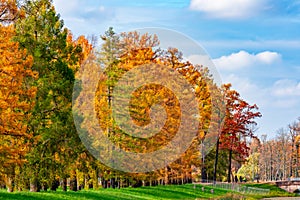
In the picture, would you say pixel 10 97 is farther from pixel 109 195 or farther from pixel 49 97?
pixel 109 195

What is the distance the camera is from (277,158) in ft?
322

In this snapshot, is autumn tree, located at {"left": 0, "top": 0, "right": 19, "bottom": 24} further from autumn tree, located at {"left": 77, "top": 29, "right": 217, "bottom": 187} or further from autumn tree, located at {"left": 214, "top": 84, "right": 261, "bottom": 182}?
autumn tree, located at {"left": 214, "top": 84, "right": 261, "bottom": 182}

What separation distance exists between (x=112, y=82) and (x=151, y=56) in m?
7.03

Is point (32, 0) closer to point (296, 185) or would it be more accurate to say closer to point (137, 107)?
point (137, 107)

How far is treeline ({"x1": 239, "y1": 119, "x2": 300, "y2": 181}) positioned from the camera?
9312 cm

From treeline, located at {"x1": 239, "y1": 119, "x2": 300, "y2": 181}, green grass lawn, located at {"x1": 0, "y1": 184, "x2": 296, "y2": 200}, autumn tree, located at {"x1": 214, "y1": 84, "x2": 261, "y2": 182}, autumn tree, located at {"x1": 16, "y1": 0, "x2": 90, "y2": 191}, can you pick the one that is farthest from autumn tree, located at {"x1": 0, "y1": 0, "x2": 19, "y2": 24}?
→ treeline, located at {"x1": 239, "y1": 119, "x2": 300, "y2": 181}

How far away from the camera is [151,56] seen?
145 ft

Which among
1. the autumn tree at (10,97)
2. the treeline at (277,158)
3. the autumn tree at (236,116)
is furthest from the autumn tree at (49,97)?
the treeline at (277,158)

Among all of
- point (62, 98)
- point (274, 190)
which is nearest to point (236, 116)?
point (274, 190)

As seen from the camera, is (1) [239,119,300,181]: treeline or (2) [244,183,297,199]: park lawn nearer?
(2) [244,183,297,199]: park lawn

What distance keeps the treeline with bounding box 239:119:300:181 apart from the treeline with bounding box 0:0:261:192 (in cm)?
4509

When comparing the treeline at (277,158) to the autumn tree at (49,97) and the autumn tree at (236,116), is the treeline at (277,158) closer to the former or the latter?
the autumn tree at (236,116)

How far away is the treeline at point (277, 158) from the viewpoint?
93.1 metres

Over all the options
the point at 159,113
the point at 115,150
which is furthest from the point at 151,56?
the point at 115,150
